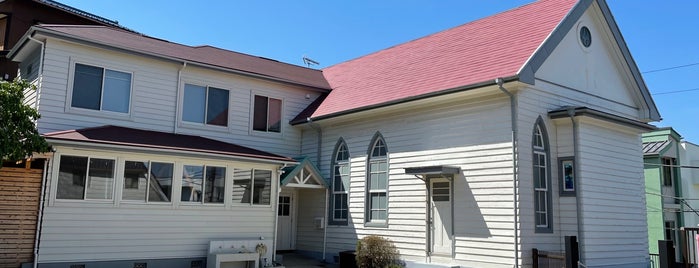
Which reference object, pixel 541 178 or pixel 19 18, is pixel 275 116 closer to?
pixel 541 178

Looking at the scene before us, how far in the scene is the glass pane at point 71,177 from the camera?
42.3 feet

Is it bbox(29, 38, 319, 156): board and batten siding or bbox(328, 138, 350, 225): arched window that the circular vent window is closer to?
bbox(328, 138, 350, 225): arched window

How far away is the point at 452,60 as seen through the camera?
1630 cm

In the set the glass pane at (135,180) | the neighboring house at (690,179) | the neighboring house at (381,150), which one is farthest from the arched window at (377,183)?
the neighboring house at (690,179)

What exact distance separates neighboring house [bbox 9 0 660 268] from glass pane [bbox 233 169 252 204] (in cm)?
6

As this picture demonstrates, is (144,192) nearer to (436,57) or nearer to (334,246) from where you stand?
(334,246)

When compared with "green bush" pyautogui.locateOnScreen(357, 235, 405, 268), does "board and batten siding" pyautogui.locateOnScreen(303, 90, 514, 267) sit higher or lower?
higher

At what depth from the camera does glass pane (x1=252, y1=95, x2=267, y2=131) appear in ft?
61.8

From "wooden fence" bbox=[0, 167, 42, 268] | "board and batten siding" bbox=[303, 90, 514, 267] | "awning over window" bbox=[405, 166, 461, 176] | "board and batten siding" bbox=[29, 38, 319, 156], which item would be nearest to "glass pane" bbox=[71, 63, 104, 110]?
"board and batten siding" bbox=[29, 38, 319, 156]

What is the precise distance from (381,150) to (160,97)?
6.96 m

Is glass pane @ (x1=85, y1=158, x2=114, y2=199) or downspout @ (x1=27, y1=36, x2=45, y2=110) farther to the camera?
downspout @ (x1=27, y1=36, x2=45, y2=110)

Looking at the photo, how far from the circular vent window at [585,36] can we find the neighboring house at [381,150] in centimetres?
6

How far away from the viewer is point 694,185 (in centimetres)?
3022

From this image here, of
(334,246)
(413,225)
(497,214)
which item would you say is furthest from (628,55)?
(334,246)
